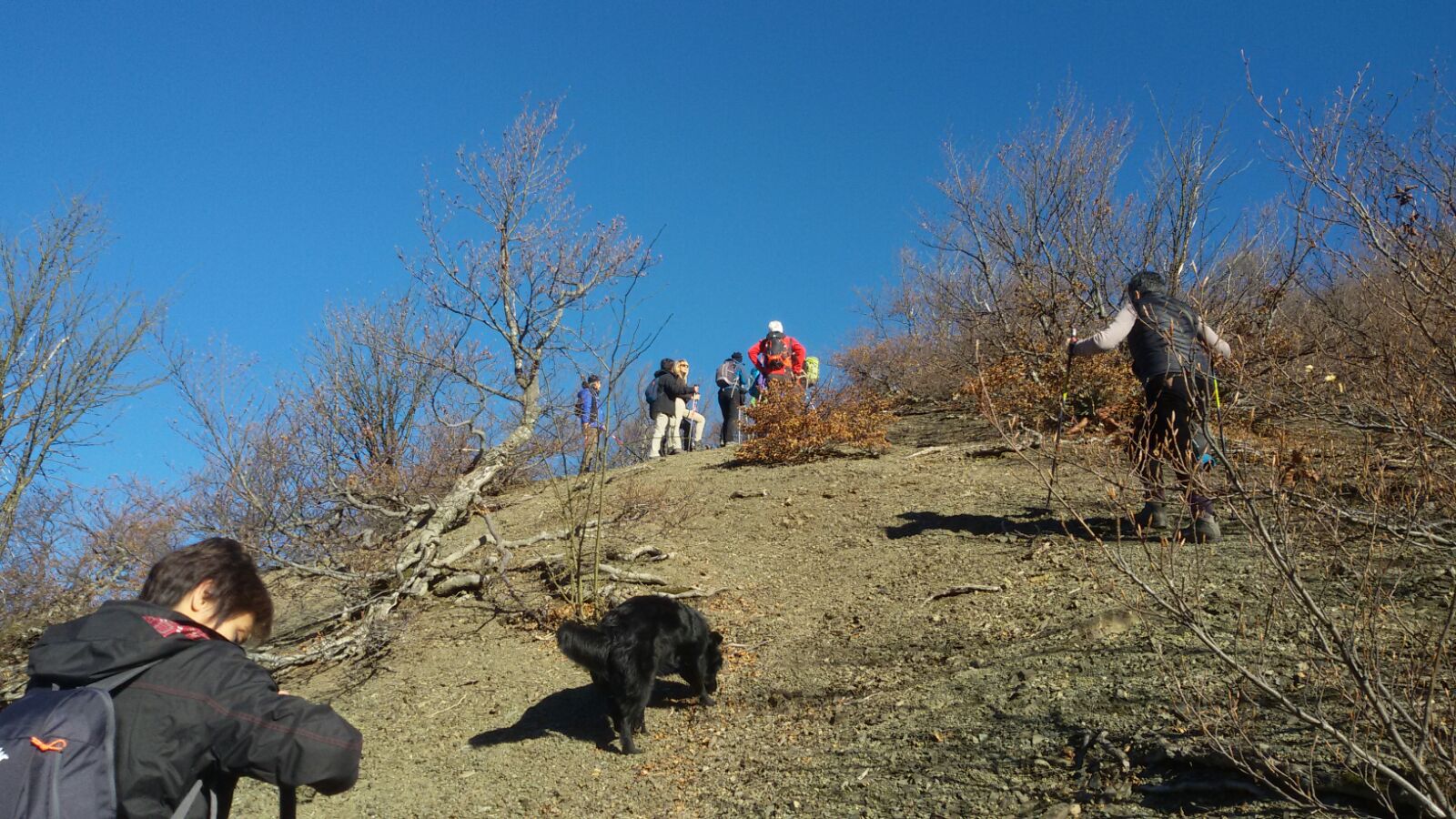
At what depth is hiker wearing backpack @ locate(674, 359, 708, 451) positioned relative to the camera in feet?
55.2

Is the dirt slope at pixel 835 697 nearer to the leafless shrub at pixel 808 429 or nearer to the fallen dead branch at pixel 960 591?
the fallen dead branch at pixel 960 591

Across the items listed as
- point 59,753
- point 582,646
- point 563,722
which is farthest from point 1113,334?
point 59,753

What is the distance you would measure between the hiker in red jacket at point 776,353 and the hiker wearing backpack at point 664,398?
1371mm

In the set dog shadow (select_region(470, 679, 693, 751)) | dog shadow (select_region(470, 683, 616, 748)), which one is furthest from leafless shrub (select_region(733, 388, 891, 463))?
dog shadow (select_region(470, 683, 616, 748))

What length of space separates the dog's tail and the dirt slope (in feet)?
2.00

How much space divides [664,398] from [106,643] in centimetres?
1451

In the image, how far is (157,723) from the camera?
2299 mm

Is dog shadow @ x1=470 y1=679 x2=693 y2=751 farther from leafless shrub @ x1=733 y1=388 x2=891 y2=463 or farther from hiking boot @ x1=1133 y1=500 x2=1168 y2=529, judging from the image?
leafless shrub @ x1=733 y1=388 x2=891 y2=463

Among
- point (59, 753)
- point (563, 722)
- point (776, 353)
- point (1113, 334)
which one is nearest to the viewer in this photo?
point (59, 753)

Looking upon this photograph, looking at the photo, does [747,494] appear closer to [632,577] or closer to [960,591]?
[632,577]

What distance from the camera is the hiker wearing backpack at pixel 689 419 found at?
16828 millimetres

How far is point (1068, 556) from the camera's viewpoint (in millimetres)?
7031

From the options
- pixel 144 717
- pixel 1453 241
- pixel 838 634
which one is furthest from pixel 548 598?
pixel 1453 241

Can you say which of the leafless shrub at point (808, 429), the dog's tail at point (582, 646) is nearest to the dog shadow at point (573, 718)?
the dog's tail at point (582, 646)
